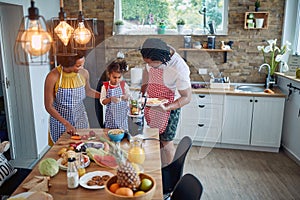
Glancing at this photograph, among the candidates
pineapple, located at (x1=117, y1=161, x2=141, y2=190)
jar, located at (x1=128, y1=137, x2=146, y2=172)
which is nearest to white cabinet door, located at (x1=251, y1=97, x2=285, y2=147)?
jar, located at (x1=128, y1=137, x2=146, y2=172)

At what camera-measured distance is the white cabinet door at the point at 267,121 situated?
136 inches

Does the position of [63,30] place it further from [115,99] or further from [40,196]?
[40,196]

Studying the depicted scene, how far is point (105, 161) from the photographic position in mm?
1727

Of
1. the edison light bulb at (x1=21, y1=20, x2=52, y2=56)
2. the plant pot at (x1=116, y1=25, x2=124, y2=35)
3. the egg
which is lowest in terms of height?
the egg

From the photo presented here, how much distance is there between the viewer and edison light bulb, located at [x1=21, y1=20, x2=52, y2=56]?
114cm

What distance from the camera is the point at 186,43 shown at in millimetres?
3867

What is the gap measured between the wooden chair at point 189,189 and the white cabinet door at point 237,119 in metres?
2.15

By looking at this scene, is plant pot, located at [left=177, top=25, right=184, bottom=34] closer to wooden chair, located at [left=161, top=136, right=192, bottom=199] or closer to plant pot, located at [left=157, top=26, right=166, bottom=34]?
plant pot, located at [left=157, top=26, right=166, bottom=34]

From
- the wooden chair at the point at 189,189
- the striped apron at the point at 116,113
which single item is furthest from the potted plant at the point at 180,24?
the wooden chair at the point at 189,189

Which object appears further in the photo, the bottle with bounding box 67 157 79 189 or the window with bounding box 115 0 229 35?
the window with bounding box 115 0 229 35

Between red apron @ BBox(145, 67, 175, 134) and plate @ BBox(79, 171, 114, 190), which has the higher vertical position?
red apron @ BBox(145, 67, 175, 134)

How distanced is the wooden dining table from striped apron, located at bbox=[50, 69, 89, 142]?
0.30 feet

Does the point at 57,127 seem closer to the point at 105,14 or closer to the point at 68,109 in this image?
the point at 68,109

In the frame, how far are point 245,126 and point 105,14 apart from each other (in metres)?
2.58
